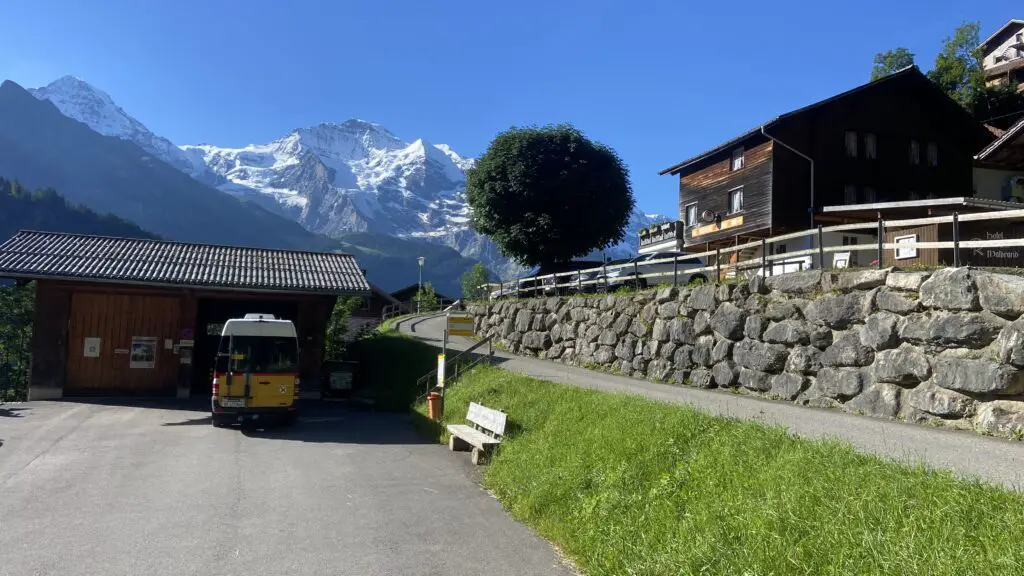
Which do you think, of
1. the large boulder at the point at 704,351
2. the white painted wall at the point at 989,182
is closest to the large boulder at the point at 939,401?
the large boulder at the point at 704,351

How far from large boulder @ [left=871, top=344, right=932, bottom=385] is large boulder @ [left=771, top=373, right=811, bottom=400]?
4.97 ft

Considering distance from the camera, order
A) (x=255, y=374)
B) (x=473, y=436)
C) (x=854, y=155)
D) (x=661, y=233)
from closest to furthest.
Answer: (x=473, y=436) → (x=255, y=374) → (x=854, y=155) → (x=661, y=233)

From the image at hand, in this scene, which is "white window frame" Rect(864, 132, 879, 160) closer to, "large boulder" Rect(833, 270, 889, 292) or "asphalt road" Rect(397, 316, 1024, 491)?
"asphalt road" Rect(397, 316, 1024, 491)

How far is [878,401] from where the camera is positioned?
1027 centimetres

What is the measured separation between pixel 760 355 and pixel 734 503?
7854 mm

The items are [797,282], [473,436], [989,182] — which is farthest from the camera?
[989,182]

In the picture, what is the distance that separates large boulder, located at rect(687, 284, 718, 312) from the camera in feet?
49.0

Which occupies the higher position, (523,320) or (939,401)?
(523,320)

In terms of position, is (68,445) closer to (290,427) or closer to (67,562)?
(290,427)

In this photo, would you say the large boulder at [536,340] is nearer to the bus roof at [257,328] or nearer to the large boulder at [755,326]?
the bus roof at [257,328]

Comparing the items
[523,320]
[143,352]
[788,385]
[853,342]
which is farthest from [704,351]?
[143,352]

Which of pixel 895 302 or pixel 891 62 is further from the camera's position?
pixel 891 62

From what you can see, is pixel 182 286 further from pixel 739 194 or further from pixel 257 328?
pixel 739 194

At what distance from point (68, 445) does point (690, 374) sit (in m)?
13.0
